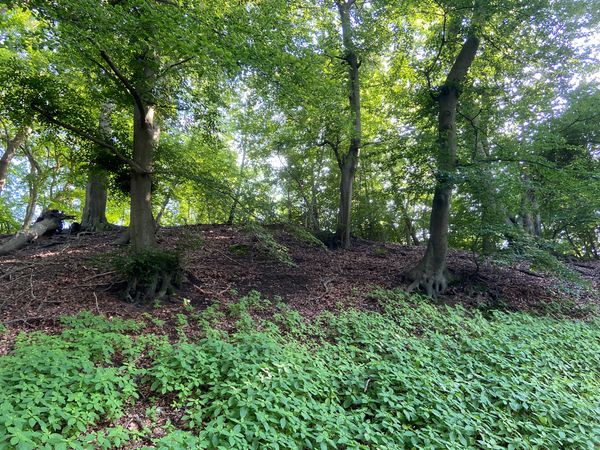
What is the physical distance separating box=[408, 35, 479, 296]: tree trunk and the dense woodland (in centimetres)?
5

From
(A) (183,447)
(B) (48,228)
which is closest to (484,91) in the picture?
(A) (183,447)

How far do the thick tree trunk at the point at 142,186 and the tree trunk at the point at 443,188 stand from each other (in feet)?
18.8

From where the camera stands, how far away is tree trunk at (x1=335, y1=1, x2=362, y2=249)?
969cm

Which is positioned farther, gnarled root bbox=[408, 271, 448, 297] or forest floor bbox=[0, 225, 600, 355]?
gnarled root bbox=[408, 271, 448, 297]

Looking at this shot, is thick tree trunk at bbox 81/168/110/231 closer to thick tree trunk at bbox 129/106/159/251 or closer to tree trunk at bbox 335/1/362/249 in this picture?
thick tree trunk at bbox 129/106/159/251

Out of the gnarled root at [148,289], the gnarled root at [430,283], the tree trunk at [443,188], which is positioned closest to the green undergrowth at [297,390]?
the gnarled root at [148,289]

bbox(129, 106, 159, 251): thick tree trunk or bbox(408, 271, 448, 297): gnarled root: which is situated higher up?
bbox(129, 106, 159, 251): thick tree trunk

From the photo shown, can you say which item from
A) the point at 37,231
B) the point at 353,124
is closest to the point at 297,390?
the point at 353,124

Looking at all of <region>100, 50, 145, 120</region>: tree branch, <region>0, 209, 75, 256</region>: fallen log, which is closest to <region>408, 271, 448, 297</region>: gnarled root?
<region>100, 50, 145, 120</region>: tree branch

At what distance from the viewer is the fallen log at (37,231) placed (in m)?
7.88

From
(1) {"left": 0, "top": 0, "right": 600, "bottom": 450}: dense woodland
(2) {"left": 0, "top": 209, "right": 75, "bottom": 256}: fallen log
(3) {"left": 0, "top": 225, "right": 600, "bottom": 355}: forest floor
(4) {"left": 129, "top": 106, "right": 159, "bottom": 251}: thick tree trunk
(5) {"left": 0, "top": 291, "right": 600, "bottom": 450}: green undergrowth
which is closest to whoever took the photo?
(5) {"left": 0, "top": 291, "right": 600, "bottom": 450}: green undergrowth

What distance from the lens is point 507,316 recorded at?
6.32 metres

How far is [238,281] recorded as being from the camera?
Answer: 281 inches

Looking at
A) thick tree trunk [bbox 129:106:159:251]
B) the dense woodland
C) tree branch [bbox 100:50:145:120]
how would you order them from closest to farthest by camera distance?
the dense woodland, tree branch [bbox 100:50:145:120], thick tree trunk [bbox 129:106:159:251]
